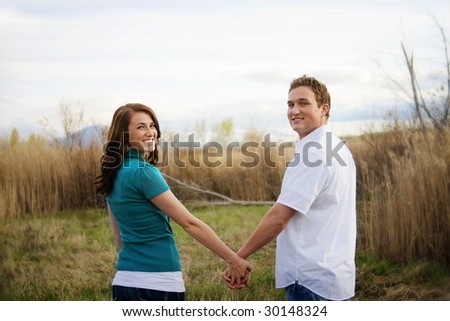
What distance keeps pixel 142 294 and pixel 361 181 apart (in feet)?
12.7

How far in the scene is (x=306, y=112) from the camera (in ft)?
8.45

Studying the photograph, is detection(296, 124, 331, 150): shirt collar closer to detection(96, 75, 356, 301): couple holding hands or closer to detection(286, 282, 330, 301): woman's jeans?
detection(96, 75, 356, 301): couple holding hands

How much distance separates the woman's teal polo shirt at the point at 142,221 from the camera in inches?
89.3

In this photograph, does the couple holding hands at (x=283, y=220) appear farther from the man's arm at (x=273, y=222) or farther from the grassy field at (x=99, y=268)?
the grassy field at (x=99, y=268)

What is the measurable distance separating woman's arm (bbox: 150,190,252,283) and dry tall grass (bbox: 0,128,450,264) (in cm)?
207

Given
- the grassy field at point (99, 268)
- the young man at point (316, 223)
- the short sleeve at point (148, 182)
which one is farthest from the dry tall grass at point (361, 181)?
the short sleeve at point (148, 182)

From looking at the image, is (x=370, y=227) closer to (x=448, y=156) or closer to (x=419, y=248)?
(x=419, y=248)

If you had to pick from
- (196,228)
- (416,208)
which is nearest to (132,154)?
(196,228)

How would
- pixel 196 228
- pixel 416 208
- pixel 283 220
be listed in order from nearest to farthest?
pixel 283 220 → pixel 196 228 → pixel 416 208

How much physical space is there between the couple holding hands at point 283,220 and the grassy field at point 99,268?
68.0 inches

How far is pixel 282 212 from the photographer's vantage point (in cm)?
235

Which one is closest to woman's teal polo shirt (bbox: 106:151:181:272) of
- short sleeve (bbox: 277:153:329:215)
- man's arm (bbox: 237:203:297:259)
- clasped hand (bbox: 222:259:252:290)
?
man's arm (bbox: 237:203:297:259)

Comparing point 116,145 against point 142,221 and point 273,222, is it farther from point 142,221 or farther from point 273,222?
point 273,222

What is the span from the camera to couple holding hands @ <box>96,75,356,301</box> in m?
2.28
